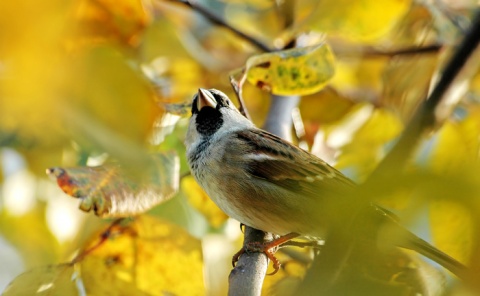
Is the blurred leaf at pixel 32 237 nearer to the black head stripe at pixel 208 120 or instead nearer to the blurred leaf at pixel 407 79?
the black head stripe at pixel 208 120

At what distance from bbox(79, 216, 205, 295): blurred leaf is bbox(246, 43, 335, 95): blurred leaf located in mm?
549

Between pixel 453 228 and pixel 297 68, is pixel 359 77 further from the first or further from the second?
pixel 453 228

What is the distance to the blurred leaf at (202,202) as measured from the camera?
239 cm

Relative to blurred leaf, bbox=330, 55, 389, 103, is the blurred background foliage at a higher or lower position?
lower

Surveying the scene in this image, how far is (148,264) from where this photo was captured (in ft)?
5.89

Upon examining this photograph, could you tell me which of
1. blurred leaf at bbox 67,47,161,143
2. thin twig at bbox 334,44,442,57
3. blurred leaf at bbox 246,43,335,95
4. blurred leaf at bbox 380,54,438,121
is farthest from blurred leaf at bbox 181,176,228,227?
blurred leaf at bbox 67,47,161,143

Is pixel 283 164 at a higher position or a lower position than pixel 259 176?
higher

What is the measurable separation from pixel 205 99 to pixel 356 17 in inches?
34.2

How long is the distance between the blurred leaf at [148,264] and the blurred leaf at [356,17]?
0.76m

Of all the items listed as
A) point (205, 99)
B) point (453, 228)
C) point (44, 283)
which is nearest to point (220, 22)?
point (205, 99)

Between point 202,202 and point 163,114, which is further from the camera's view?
point 202,202

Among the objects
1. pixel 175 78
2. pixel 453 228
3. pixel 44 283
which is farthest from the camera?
pixel 175 78

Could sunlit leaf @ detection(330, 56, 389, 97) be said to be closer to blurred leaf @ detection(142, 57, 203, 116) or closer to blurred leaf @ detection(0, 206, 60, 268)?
blurred leaf @ detection(142, 57, 203, 116)

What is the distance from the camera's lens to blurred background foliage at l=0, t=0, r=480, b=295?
0.89 meters
